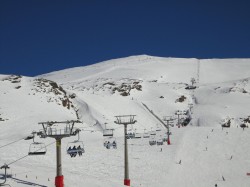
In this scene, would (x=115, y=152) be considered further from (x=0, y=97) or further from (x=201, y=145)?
(x=0, y=97)

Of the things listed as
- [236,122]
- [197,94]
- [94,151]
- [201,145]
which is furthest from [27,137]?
[197,94]

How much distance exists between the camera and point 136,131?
66375 mm

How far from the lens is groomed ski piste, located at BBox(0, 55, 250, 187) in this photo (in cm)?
3492

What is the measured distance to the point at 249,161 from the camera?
4244 centimetres

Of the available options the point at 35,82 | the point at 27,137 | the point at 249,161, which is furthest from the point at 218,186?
the point at 35,82

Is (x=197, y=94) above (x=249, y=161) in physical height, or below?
above

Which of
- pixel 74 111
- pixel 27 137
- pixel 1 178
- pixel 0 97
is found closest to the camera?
pixel 1 178

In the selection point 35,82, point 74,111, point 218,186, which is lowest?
point 218,186

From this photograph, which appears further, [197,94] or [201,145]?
[197,94]

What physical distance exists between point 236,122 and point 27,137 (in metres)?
42.6

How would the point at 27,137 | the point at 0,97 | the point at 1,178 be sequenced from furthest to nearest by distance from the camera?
1. the point at 0,97
2. the point at 27,137
3. the point at 1,178

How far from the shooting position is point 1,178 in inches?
928

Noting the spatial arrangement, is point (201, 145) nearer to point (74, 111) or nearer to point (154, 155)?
point (154, 155)

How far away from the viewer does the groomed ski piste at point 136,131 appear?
34922mm
